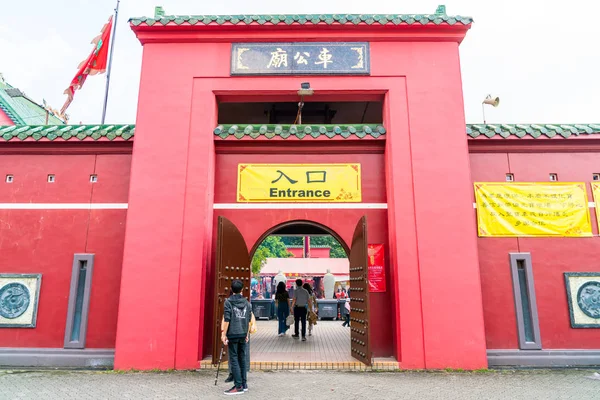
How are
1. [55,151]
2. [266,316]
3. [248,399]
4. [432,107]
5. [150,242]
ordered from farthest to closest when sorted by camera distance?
[266,316] → [55,151] → [432,107] → [150,242] → [248,399]

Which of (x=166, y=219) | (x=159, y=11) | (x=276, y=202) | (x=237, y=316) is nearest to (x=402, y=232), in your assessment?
(x=276, y=202)

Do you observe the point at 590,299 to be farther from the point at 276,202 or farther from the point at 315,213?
the point at 276,202

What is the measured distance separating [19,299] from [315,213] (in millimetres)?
5952

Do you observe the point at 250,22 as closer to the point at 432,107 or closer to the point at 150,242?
the point at 432,107

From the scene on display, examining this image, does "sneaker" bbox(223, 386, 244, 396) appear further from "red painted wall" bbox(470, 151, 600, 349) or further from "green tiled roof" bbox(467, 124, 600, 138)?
"green tiled roof" bbox(467, 124, 600, 138)

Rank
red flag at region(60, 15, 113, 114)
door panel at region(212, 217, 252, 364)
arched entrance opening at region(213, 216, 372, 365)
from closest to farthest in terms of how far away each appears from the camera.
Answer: door panel at region(212, 217, 252, 364), arched entrance opening at region(213, 216, 372, 365), red flag at region(60, 15, 113, 114)

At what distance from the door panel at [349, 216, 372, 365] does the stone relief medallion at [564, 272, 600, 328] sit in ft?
13.2

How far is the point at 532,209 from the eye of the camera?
7711 mm

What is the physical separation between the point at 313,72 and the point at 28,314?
726 cm

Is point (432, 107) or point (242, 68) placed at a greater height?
point (242, 68)

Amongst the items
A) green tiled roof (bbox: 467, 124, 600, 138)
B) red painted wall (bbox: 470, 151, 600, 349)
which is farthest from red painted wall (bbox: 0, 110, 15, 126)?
red painted wall (bbox: 470, 151, 600, 349)

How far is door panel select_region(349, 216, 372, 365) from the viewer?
6.67 metres

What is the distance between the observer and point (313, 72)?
788 cm

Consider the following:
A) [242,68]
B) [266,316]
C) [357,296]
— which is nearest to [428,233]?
[357,296]
